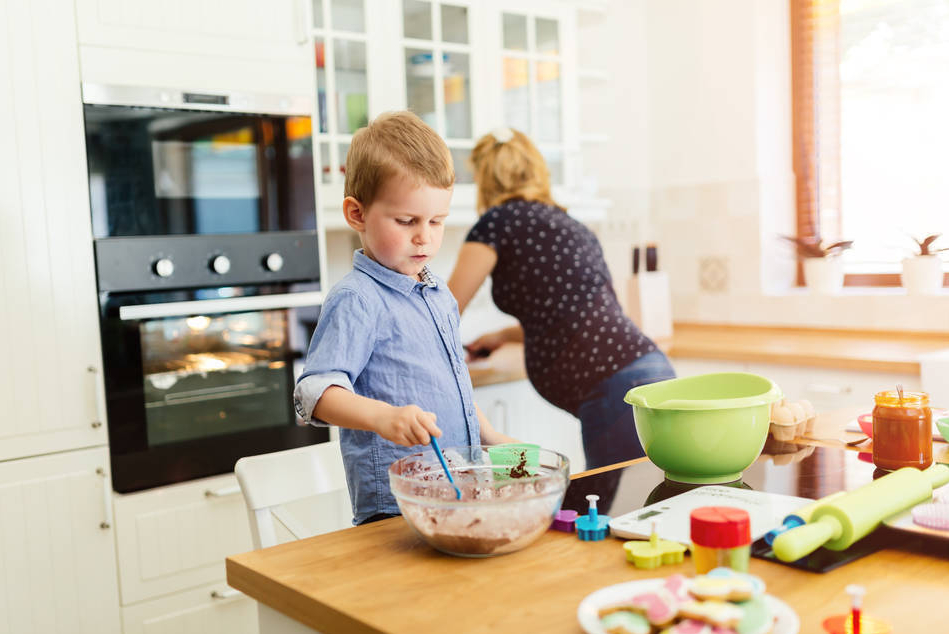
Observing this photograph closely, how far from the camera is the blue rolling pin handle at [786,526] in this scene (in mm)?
935

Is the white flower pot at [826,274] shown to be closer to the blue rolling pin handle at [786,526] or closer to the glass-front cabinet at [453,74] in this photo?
the glass-front cabinet at [453,74]

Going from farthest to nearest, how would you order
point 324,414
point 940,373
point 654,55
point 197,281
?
point 654,55 → point 940,373 → point 197,281 → point 324,414

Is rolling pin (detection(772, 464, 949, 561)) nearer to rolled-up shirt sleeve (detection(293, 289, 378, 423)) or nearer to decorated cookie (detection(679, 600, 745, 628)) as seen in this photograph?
decorated cookie (detection(679, 600, 745, 628))

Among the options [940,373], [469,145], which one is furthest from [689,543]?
[469,145]

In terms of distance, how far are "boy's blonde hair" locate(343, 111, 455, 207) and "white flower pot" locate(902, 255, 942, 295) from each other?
219cm

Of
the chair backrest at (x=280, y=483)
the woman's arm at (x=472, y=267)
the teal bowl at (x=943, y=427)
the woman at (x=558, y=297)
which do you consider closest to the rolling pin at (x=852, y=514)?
the teal bowl at (x=943, y=427)

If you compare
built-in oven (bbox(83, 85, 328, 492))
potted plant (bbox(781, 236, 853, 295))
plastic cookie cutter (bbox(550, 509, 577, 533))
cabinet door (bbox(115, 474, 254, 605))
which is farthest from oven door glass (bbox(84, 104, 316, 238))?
potted plant (bbox(781, 236, 853, 295))

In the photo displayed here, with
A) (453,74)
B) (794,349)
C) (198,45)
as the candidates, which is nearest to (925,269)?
(794,349)

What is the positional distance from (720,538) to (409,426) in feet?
1.13

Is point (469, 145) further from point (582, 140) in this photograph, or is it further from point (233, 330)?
point (233, 330)

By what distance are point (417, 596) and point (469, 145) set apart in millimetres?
2137

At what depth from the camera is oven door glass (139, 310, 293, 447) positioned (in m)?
2.08

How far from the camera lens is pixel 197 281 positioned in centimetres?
211

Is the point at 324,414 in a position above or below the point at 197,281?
below
